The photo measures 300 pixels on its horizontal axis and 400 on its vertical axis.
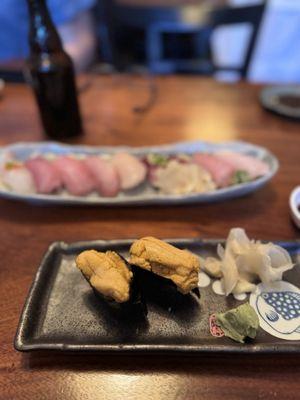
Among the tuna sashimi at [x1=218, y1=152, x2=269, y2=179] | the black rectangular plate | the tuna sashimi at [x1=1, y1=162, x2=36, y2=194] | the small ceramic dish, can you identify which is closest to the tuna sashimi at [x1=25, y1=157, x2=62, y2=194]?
the tuna sashimi at [x1=1, y1=162, x2=36, y2=194]

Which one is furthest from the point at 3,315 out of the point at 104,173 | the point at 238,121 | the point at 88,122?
the point at 238,121

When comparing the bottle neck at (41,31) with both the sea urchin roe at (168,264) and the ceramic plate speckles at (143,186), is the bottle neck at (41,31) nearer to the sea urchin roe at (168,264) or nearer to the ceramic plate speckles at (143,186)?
the ceramic plate speckles at (143,186)

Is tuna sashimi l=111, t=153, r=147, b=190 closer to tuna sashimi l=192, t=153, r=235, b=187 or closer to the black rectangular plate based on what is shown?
tuna sashimi l=192, t=153, r=235, b=187

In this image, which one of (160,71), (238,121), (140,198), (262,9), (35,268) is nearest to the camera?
(35,268)

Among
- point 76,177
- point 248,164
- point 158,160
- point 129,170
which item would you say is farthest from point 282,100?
point 76,177

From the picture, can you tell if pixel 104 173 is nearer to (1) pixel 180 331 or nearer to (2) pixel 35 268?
(2) pixel 35 268

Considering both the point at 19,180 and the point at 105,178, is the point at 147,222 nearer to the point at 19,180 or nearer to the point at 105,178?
the point at 105,178

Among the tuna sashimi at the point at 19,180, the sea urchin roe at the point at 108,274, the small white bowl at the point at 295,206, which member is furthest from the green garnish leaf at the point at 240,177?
the tuna sashimi at the point at 19,180
